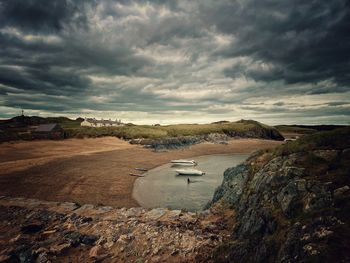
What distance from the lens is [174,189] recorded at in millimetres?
28469

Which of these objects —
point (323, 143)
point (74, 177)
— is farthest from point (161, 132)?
point (323, 143)

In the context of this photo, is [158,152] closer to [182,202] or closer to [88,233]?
[182,202]

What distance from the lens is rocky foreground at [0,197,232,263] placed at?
38.6 ft

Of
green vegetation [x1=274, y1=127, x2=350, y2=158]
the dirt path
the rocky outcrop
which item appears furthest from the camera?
the dirt path

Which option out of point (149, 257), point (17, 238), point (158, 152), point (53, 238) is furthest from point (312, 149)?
point (158, 152)

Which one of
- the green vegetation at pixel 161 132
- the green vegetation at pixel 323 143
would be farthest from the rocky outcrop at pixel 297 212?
the green vegetation at pixel 161 132

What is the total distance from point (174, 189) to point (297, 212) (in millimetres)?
20732

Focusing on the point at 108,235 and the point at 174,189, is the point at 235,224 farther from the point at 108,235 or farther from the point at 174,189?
the point at 174,189

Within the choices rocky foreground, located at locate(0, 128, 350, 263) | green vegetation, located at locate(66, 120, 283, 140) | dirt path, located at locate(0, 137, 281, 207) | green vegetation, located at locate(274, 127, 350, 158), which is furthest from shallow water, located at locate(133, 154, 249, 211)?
green vegetation, located at locate(66, 120, 283, 140)

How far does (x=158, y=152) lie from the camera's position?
57000 mm

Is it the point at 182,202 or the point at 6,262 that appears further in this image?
the point at 182,202

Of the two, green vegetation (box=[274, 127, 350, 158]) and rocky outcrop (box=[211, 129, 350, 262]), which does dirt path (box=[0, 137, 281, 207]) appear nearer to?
rocky outcrop (box=[211, 129, 350, 262])

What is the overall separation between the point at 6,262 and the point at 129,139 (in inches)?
2559

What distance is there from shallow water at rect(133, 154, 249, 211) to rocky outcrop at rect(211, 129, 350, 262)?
Result: 9.44m
